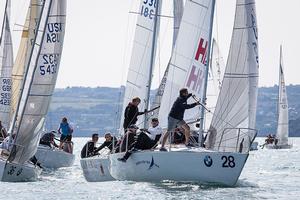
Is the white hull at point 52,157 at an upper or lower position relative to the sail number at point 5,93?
lower

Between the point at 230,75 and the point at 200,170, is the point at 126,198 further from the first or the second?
the point at 230,75

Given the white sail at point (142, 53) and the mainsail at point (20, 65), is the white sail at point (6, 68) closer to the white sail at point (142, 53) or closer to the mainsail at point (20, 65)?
the mainsail at point (20, 65)

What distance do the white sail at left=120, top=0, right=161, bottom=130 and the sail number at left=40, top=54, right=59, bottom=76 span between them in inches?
240

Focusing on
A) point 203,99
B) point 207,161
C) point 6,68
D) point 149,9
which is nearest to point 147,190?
point 207,161

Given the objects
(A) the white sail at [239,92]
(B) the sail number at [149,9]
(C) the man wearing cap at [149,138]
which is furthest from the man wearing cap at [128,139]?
(B) the sail number at [149,9]

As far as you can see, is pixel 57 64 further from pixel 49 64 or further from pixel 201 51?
pixel 201 51

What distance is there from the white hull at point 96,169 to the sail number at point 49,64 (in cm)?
268

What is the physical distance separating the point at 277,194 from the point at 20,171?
6068 mm

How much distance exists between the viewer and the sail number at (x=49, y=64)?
70.6ft

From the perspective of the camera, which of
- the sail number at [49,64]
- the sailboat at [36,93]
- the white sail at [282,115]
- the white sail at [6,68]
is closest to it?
the sailboat at [36,93]

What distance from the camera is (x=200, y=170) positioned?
1894cm

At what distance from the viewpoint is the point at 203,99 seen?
20.6 m

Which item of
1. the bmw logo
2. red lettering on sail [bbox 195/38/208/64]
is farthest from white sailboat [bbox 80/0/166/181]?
the bmw logo

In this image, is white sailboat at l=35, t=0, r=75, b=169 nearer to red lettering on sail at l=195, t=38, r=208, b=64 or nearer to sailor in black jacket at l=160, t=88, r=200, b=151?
red lettering on sail at l=195, t=38, r=208, b=64
